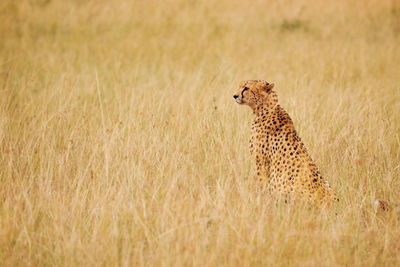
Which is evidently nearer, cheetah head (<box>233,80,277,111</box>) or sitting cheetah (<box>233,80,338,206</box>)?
sitting cheetah (<box>233,80,338,206</box>)

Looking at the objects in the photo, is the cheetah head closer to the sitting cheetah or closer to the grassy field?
the sitting cheetah

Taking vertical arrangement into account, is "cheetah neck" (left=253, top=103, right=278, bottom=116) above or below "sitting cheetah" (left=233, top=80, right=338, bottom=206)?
above

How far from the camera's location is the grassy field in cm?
267

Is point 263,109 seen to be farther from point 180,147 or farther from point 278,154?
point 180,147

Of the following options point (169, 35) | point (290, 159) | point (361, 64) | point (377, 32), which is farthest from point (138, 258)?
point (377, 32)

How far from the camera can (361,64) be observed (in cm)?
704

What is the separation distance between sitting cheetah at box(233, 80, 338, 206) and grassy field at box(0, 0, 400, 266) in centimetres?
13

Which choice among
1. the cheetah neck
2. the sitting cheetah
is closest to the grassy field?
the sitting cheetah

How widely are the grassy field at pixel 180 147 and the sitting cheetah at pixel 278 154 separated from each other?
0.13 metres

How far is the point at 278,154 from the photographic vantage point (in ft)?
9.75

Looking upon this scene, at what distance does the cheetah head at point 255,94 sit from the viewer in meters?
3.23

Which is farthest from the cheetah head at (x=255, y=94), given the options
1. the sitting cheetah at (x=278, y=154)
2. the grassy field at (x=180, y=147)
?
the grassy field at (x=180, y=147)

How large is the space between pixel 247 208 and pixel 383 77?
4.31 metres

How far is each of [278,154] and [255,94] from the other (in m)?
0.49
